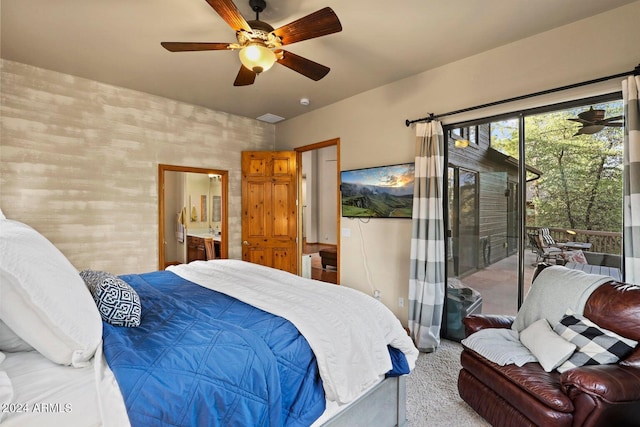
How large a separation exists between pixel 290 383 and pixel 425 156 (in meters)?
2.53

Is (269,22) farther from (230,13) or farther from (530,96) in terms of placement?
(530,96)

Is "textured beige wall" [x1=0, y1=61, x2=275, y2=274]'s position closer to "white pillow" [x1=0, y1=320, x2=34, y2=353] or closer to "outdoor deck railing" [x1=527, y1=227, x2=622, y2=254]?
"white pillow" [x1=0, y1=320, x2=34, y2=353]

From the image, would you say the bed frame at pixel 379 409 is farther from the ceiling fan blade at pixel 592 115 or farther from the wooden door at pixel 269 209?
the wooden door at pixel 269 209

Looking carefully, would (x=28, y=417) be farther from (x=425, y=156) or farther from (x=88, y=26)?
(x=425, y=156)

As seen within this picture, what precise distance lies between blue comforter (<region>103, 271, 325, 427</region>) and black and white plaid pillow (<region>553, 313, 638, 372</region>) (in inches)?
57.2

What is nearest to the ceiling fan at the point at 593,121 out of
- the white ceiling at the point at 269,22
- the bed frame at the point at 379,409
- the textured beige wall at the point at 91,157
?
the white ceiling at the point at 269,22

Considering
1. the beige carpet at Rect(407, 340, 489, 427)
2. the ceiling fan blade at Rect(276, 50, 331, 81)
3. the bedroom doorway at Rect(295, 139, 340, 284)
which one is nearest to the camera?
the beige carpet at Rect(407, 340, 489, 427)

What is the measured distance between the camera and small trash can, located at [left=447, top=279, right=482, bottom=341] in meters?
3.15

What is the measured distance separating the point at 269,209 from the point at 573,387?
3.90 metres

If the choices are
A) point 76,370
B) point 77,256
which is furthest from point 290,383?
point 77,256

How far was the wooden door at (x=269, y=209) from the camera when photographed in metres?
4.65

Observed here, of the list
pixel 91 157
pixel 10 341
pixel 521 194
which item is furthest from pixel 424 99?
pixel 91 157

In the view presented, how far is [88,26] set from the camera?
244cm

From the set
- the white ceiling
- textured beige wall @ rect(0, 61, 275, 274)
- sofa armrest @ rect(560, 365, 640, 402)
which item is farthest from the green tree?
textured beige wall @ rect(0, 61, 275, 274)
